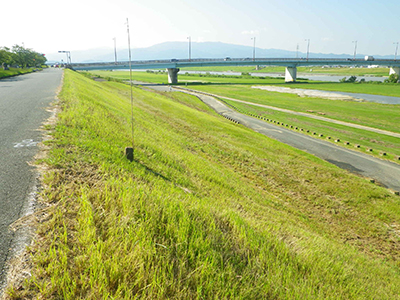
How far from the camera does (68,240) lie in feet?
12.7

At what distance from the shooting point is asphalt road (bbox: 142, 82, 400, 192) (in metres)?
21.4

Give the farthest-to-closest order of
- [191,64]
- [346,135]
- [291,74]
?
[291,74] < [191,64] < [346,135]

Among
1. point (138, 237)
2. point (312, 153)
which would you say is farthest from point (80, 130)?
point (312, 153)

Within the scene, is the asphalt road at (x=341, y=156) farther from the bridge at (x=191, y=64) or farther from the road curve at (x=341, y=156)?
the bridge at (x=191, y=64)

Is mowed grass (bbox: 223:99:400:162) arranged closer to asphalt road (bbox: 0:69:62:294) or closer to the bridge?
asphalt road (bbox: 0:69:62:294)

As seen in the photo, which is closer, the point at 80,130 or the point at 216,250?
the point at 216,250

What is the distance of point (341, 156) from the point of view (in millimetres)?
26344

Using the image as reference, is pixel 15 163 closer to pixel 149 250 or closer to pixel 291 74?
pixel 149 250

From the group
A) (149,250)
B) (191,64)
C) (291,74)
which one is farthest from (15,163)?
(291,74)

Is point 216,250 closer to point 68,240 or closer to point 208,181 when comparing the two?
point 68,240

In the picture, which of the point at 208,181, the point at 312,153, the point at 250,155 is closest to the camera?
the point at 208,181

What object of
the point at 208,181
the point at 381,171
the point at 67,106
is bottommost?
the point at 381,171

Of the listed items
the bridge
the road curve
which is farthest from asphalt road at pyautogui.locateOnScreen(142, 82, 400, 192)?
the bridge

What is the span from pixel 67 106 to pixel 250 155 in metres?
13.6
